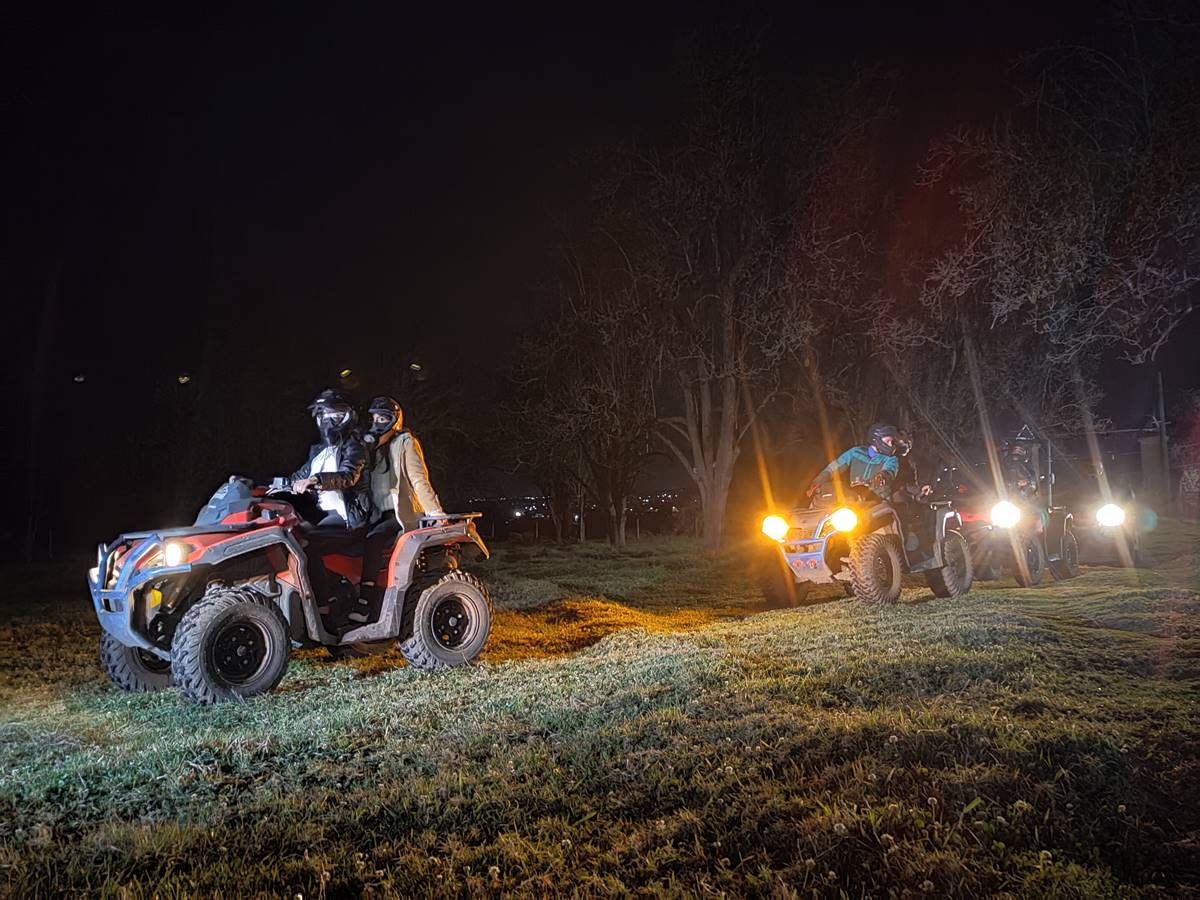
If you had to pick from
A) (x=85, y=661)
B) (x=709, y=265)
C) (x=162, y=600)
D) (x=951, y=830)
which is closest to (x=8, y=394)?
(x=709, y=265)

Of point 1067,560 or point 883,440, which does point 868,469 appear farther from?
point 1067,560

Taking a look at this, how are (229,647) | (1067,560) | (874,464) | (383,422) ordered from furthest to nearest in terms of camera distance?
1. (1067,560)
2. (874,464)
3. (383,422)
4. (229,647)

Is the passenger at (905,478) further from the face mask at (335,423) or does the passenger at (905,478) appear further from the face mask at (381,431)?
the face mask at (335,423)

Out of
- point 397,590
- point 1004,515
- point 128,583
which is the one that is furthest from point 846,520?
point 128,583

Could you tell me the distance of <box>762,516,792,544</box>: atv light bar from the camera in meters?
12.0

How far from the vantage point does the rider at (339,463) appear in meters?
8.48

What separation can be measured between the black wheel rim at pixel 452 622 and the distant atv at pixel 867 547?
458cm

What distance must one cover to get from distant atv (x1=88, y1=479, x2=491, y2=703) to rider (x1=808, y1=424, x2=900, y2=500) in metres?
5.28

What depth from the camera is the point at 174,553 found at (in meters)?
7.21

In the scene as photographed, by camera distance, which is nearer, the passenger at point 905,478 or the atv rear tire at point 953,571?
the passenger at point 905,478

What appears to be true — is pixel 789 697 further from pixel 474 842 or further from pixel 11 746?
pixel 11 746

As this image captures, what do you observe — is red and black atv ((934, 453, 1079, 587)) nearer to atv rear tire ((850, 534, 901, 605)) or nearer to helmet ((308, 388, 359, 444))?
atv rear tire ((850, 534, 901, 605))

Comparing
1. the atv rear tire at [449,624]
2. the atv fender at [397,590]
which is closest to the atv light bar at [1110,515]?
the atv rear tire at [449,624]

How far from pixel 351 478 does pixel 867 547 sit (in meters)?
6.38
